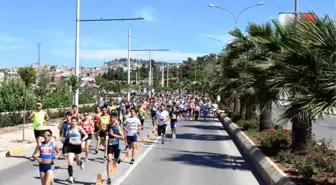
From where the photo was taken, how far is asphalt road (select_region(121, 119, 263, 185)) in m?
11.7

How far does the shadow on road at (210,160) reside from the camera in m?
14.5

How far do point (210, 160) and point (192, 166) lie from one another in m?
1.69

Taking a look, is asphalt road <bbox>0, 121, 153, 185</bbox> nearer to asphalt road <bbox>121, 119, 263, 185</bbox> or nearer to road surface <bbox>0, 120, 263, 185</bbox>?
road surface <bbox>0, 120, 263, 185</bbox>

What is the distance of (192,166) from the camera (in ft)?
46.6

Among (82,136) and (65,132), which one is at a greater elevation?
(65,132)

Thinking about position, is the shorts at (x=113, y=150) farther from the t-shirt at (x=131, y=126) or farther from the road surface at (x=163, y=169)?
the t-shirt at (x=131, y=126)

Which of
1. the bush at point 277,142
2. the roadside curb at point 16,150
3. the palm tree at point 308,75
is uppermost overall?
the palm tree at point 308,75

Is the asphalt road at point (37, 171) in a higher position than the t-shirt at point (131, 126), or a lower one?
lower

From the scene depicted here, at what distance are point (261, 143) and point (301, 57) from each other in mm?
6661

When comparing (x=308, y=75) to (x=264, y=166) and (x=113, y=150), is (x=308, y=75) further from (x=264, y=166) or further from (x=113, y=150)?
(x=113, y=150)

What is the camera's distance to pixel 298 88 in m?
11.4

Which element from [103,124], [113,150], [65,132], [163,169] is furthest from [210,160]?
[65,132]

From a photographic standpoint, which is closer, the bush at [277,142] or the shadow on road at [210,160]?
the shadow on road at [210,160]

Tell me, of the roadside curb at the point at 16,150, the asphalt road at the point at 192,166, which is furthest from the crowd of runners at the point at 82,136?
the roadside curb at the point at 16,150
